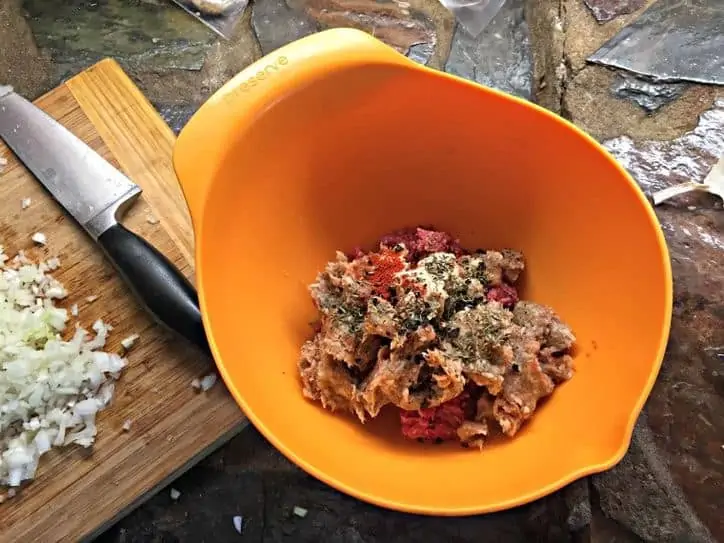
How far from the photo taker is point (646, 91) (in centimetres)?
137

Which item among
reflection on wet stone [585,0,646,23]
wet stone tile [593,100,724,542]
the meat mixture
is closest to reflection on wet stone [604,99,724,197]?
wet stone tile [593,100,724,542]

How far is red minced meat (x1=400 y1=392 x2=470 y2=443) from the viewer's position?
1.02 meters

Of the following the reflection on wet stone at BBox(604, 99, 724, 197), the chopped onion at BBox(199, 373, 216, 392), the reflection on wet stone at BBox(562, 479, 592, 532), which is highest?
the reflection on wet stone at BBox(604, 99, 724, 197)

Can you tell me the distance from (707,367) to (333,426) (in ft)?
2.09

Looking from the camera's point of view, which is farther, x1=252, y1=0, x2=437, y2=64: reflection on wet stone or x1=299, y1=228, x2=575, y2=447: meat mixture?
x1=252, y1=0, x2=437, y2=64: reflection on wet stone

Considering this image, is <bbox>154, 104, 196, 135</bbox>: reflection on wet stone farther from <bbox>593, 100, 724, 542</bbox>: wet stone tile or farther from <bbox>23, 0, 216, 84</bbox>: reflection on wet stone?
<bbox>593, 100, 724, 542</bbox>: wet stone tile

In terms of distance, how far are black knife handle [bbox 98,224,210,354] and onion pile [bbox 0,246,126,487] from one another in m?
0.15

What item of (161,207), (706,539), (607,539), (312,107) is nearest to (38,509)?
(161,207)

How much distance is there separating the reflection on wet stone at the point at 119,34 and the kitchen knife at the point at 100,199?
28 centimetres

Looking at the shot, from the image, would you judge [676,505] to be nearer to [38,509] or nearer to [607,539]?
[607,539]

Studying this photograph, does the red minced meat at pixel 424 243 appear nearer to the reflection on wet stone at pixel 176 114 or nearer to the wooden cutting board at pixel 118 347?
the wooden cutting board at pixel 118 347

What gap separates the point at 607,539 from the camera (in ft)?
4.10

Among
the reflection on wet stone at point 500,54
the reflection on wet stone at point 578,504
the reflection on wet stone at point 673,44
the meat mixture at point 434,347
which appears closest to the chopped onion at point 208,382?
the meat mixture at point 434,347

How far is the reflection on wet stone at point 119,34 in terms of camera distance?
5.40ft
